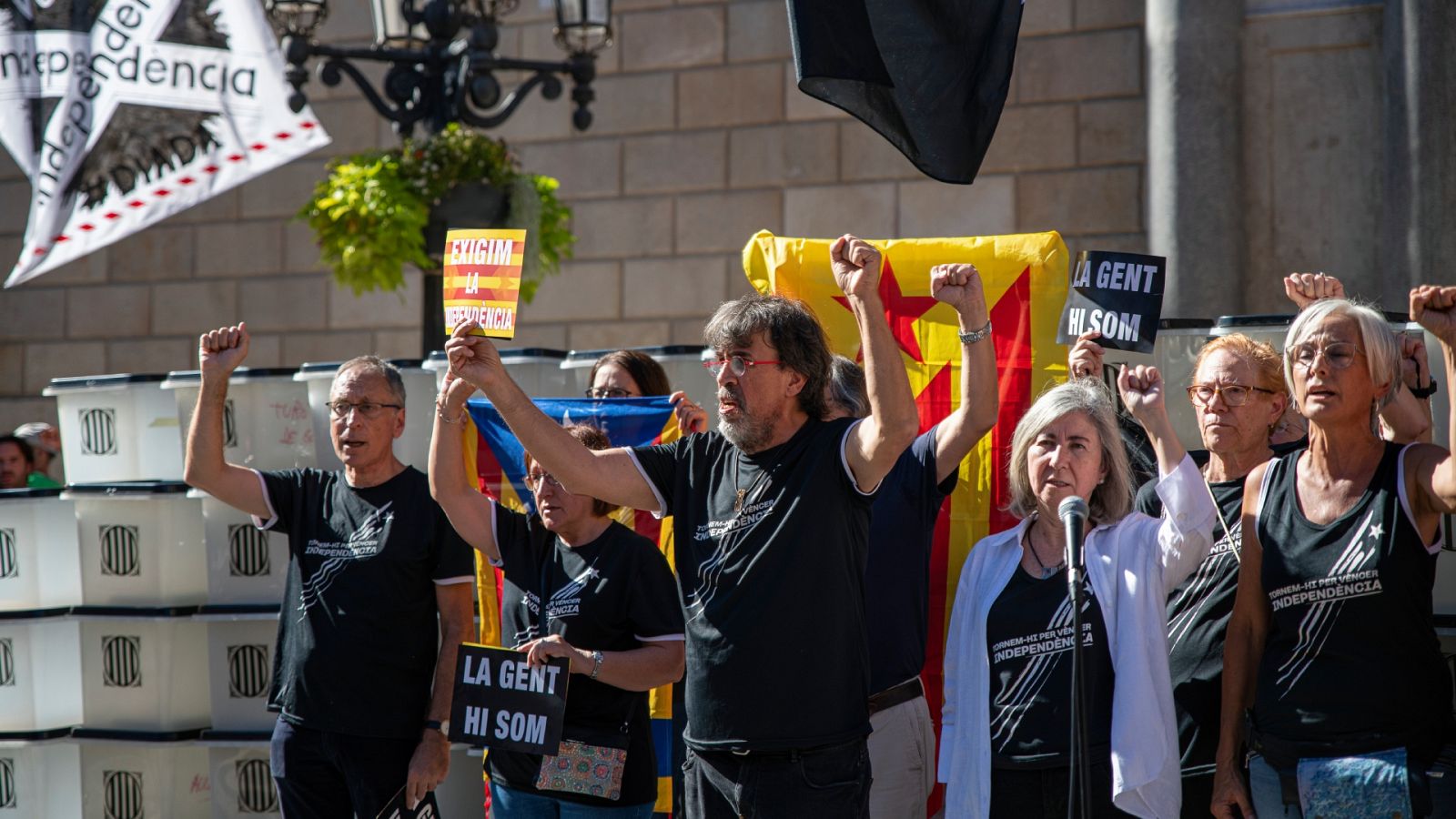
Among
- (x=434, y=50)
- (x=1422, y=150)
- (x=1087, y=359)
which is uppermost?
(x=434, y=50)

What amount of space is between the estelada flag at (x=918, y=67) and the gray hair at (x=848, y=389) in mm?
665

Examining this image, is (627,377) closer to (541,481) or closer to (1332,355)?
(541,481)

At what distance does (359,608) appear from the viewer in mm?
4480

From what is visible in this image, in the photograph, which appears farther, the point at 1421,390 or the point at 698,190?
the point at 698,190

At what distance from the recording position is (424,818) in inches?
175

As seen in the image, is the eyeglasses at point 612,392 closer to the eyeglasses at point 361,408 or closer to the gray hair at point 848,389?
the eyeglasses at point 361,408

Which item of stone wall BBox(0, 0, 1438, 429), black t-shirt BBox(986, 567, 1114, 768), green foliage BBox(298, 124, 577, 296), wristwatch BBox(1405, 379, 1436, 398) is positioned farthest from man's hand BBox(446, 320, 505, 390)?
stone wall BBox(0, 0, 1438, 429)

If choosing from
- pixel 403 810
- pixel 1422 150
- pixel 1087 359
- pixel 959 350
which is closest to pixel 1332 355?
pixel 1087 359

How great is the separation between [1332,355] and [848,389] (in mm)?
1213

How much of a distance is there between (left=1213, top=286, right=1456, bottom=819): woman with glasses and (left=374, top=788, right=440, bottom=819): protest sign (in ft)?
7.30

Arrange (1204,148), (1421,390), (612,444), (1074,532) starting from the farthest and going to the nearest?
1. (1204,148)
2. (612,444)
3. (1421,390)
4. (1074,532)

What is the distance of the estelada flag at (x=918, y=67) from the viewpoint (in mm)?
3494

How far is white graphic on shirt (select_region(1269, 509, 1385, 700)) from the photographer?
10.9ft

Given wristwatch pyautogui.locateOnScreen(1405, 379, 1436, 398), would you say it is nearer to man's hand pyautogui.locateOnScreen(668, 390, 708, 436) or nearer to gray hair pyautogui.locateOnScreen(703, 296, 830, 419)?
gray hair pyautogui.locateOnScreen(703, 296, 830, 419)
